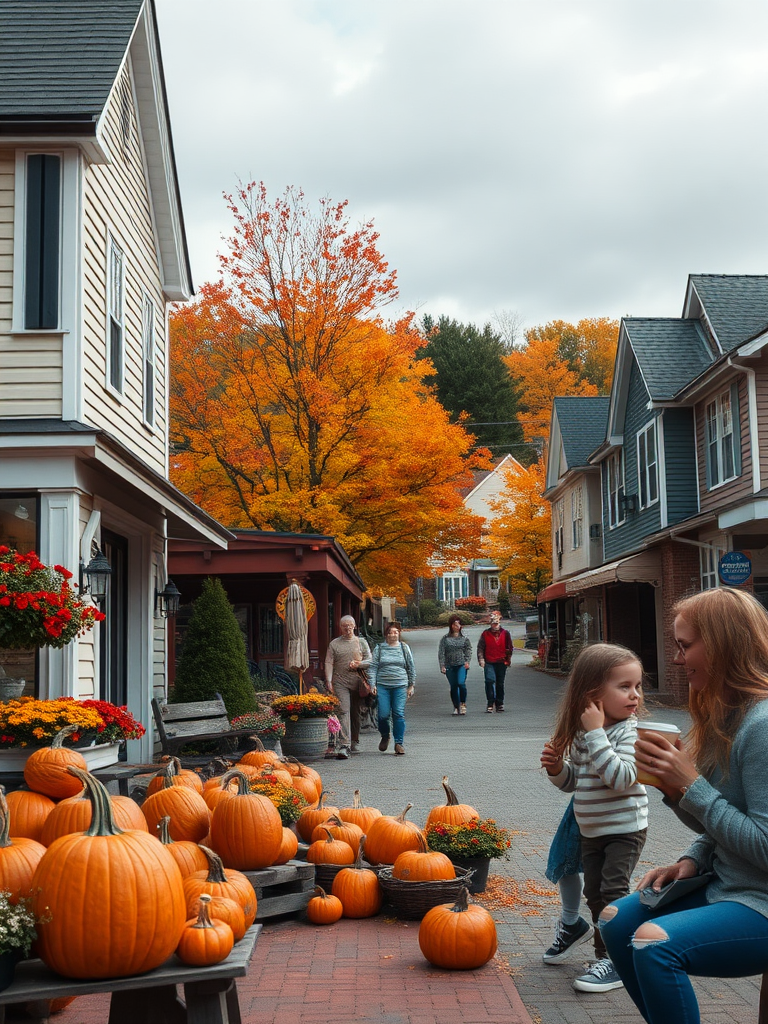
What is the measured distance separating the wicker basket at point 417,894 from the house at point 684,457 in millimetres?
13699

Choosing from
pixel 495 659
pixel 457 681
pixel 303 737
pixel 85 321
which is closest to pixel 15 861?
pixel 85 321

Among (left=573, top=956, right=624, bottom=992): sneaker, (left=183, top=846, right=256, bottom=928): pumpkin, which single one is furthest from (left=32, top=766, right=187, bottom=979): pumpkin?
(left=573, top=956, right=624, bottom=992): sneaker

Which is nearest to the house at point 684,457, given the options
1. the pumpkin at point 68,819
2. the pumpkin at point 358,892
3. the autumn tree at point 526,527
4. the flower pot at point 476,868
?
the autumn tree at point 526,527

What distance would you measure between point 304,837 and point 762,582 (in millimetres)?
17255

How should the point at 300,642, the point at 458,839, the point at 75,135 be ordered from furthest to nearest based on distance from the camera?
the point at 300,642 < the point at 75,135 < the point at 458,839

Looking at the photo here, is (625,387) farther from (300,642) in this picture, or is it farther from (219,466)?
(300,642)

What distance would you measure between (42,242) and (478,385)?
54.0m

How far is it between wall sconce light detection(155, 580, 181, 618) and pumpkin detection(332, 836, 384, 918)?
8.43 metres

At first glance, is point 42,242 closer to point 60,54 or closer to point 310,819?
point 60,54

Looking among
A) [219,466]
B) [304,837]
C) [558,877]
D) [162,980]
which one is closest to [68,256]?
[304,837]

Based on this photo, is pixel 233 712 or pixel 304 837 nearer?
pixel 304 837

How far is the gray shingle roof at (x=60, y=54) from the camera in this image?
1009cm

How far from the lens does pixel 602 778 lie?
15.1 feet

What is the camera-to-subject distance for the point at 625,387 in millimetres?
28703
